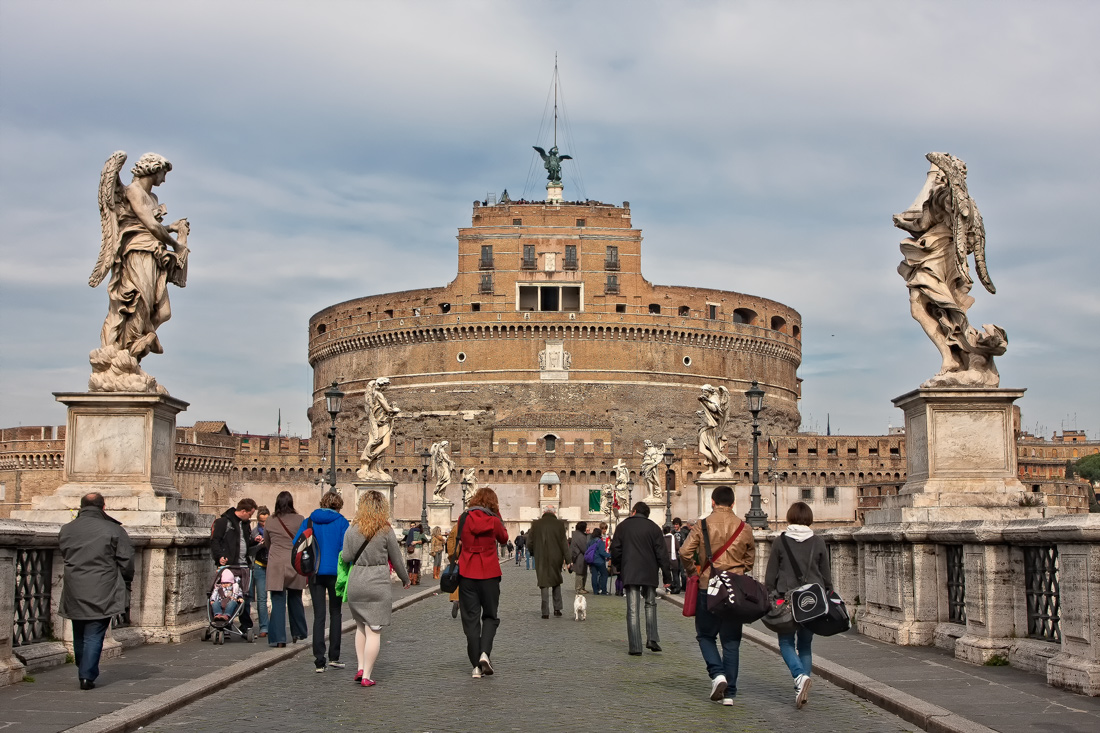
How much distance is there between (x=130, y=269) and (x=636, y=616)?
4.87 meters

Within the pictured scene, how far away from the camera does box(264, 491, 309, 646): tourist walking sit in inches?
391

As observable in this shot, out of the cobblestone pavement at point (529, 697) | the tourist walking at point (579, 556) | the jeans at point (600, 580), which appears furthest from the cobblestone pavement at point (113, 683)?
the jeans at point (600, 580)

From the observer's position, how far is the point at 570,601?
18.0 metres

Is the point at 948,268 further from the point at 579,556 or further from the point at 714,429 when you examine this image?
the point at 714,429

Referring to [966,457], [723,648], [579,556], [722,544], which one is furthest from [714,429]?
[723,648]

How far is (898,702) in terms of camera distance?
679 cm

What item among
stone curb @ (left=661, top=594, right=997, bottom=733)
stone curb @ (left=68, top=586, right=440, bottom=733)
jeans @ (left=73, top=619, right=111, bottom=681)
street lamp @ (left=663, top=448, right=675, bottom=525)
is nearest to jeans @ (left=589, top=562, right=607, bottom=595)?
street lamp @ (left=663, top=448, right=675, bottom=525)

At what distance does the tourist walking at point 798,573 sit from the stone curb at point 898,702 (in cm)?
41

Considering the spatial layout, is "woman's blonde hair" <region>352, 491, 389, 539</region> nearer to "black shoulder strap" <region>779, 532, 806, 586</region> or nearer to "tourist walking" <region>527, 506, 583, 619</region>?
"black shoulder strap" <region>779, 532, 806, 586</region>

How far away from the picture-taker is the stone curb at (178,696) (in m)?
6.16

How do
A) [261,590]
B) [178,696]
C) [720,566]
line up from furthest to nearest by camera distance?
1. [261,590]
2. [720,566]
3. [178,696]

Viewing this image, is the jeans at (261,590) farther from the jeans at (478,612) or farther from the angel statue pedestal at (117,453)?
the jeans at (478,612)

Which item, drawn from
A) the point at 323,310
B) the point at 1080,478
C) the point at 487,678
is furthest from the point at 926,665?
the point at 1080,478

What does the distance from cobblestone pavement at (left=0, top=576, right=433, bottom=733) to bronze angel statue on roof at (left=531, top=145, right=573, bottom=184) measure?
74510mm
